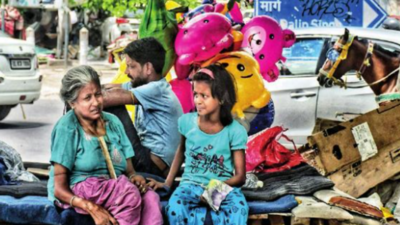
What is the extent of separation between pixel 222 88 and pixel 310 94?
5346 mm

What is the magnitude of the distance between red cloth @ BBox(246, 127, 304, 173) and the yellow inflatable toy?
1.30 ft

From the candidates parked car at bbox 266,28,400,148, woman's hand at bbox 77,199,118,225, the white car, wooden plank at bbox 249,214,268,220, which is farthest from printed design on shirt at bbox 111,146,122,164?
the white car

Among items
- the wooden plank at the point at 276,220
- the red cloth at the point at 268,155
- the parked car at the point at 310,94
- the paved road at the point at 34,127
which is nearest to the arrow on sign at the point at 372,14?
the parked car at the point at 310,94

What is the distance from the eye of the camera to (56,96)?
19.1 metres

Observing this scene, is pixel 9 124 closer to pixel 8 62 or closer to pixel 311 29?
pixel 8 62

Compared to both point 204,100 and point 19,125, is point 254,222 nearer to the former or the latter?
point 204,100

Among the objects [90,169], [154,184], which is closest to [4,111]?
[154,184]

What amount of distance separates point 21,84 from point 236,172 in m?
9.04

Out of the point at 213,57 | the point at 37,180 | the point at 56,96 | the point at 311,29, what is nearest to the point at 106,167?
the point at 37,180

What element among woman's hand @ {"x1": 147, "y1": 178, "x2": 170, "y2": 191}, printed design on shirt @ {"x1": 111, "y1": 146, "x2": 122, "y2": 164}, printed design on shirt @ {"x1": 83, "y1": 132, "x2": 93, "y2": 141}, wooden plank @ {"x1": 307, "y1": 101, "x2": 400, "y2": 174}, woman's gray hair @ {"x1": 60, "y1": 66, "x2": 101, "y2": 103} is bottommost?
wooden plank @ {"x1": 307, "y1": 101, "x2": 400, "y2": 174}

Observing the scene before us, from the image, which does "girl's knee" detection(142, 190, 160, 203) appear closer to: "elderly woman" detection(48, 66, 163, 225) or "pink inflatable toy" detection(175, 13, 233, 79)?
"elderly woman" detection(48, 66, 163, 225)

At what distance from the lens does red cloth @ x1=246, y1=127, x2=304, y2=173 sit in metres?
6.09

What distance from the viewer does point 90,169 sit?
4.82 m

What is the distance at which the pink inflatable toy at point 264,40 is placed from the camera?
6934mm
